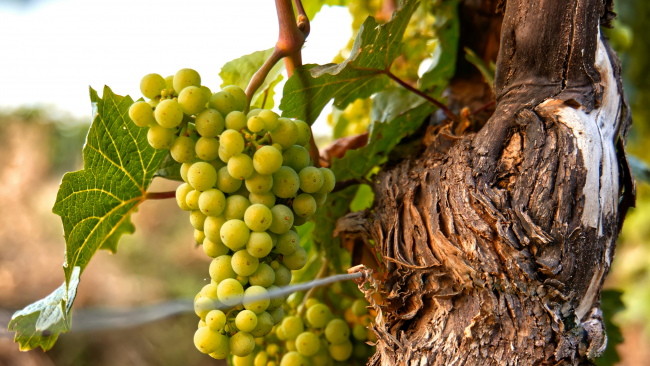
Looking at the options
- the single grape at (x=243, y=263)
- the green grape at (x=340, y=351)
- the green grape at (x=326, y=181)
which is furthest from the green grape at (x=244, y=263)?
the green grape at (x=340, y=351)

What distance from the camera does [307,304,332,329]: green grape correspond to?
509mm

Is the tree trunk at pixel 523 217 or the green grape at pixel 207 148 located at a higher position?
the green grape at pixel 207 148

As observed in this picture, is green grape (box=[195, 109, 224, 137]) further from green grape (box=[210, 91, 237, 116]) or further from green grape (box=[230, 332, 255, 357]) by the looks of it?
green grape (box=[230, 332, 255, 357])

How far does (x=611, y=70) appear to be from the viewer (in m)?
0.43

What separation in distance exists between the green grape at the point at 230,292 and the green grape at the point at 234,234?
0.11 ft

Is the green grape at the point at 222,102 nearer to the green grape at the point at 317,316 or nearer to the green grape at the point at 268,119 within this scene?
the green grape at the point at 268,119

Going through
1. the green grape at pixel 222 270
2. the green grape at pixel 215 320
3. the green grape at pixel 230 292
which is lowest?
the green grape at pixel 215 320

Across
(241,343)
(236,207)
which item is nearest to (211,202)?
(236,207)

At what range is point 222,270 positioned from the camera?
14.6 inches

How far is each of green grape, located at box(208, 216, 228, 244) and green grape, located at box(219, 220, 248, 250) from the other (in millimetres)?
12

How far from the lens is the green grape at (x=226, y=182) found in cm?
38

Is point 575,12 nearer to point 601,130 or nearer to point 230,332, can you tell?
point 601,130

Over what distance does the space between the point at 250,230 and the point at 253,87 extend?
0.17 meters

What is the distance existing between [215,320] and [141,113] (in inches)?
7.9
